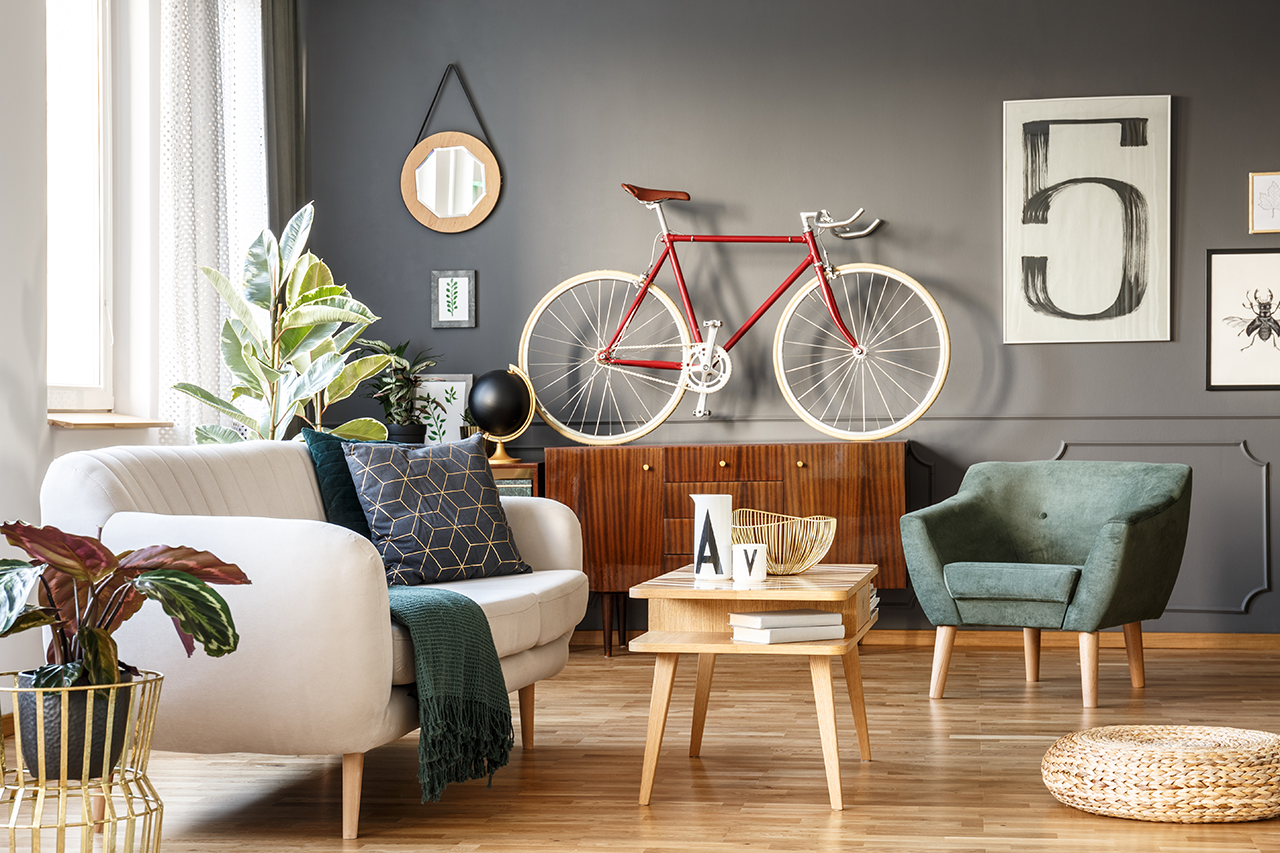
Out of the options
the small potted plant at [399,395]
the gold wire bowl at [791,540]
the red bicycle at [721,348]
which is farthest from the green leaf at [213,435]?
the gold wire bowl at [791,540]

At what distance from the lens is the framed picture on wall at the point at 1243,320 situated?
4570 millimetres

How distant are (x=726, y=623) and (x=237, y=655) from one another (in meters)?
1.04

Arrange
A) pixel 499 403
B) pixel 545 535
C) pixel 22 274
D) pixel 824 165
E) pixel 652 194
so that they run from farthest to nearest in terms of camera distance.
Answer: pixel 824 165 < pixel 652 194 < pixel 499 403 < pixel 545 535 < pixel 22 274

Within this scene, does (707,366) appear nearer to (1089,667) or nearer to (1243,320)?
(1089,667)

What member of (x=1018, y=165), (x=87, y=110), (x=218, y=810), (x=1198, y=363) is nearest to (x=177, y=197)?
(x=87, y=110)

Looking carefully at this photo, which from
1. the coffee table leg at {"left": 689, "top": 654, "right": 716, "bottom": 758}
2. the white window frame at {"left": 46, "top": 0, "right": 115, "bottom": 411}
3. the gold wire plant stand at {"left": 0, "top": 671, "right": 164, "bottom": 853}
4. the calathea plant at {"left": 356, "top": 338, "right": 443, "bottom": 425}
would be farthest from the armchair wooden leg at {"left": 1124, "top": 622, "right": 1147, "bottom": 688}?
the white window frame at {"left": 46, "top": 0, "right": 115, "bottom": 411}

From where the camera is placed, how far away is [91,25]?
153 inches

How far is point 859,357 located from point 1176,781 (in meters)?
2.59

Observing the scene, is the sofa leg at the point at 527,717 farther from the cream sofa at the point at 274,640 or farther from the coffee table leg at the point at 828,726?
the coffee table leg at the point at 828,726

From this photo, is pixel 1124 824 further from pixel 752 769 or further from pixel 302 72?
pixel 302 72

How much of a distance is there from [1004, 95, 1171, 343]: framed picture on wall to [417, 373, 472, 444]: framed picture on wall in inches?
85.2

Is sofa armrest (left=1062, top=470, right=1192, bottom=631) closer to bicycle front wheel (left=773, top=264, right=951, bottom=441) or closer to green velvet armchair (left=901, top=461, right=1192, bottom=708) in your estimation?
green velvet armchair (left=901, top=461, right=1192, bottom=708)

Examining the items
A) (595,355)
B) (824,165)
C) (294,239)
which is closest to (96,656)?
(294,239)

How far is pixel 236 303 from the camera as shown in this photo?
3.96m
